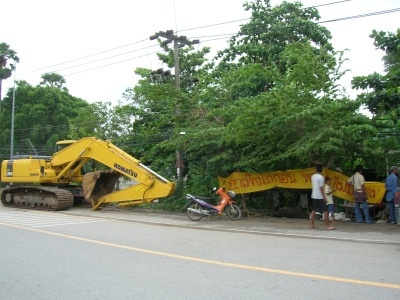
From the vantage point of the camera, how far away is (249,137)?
539 inches

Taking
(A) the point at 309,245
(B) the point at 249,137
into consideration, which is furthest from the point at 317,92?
(A) the point at 309,245

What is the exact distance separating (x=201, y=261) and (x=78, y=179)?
14.1 metres

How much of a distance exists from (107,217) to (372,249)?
394 inches

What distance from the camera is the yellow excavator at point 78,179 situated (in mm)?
16438

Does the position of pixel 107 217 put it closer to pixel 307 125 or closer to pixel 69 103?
pixel 307 125

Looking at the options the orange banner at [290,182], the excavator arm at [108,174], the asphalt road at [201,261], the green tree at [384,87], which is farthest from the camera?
the excavator arm at [108,174]

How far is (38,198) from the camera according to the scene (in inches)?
755

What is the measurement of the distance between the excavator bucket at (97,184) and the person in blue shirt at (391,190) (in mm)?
11277

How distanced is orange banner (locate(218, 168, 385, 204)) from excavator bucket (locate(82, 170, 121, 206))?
559cm

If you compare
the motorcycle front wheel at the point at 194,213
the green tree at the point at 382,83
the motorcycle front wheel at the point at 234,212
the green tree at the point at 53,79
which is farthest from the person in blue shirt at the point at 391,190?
the green tree at the point at 53,79

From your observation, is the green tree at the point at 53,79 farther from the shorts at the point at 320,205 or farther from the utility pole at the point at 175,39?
the shorts at the point at 320,205

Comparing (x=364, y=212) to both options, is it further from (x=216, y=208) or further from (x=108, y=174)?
(x=108, y=174)

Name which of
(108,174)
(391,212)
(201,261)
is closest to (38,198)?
(108,174)

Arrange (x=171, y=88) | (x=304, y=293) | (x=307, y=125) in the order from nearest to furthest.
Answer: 1. (x=304, y=293)
2. (x=307, y=125)
3. (x=171, y=88)
